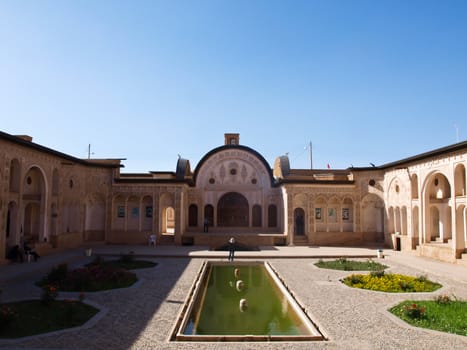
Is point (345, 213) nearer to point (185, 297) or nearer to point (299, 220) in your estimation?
point (299, 220)

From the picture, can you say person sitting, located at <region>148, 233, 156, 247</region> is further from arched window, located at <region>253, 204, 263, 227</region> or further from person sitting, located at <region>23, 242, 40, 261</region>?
arched window, located at <region>253, 204, 263, 227</region>

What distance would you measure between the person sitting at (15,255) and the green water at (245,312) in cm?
905

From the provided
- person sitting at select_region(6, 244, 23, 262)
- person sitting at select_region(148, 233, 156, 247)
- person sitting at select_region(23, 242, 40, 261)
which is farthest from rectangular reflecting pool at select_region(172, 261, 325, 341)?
person sitting at select_region(148, 233, 156, 247)

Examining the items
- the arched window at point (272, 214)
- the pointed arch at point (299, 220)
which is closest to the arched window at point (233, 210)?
the arched window at point (272, 214)

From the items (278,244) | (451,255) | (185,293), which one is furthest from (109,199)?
(451,255)

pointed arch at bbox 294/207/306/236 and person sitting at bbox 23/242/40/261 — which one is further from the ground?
pointed arch at bbox 294/207/306/236

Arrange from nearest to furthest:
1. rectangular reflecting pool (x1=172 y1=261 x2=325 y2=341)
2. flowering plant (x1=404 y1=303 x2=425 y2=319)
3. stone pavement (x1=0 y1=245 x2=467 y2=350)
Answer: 1. stone pavement (x1=0 y1=245 x2=467 y2=350)
2. rectangular reflecting pool (x1=172 y1=261 x2=325 y2=341)
3. flowering plant (x1=404 y1=303 x2=425 y2=319)

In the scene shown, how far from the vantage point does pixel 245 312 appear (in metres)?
10.1

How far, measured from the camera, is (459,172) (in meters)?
18.0

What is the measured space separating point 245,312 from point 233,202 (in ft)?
63.5

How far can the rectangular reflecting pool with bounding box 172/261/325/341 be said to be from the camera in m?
7.84

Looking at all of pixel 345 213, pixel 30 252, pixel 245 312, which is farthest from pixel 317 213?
pixel 30 252

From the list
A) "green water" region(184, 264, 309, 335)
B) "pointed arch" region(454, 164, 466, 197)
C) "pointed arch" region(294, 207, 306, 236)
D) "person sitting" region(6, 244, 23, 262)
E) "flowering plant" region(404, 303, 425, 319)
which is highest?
"pointed arch" region(454, 164, 466, 197)

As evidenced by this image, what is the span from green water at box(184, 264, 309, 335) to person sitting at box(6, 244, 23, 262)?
9.05 meters
